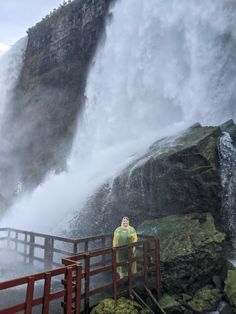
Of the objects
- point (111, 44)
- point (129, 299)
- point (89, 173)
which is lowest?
point (129, 299)

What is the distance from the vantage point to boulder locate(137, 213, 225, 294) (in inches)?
441

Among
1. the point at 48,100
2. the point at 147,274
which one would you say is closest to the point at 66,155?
the point at 48,100

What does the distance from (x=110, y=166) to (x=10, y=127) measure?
98.9 ft

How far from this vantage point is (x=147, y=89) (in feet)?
88.7

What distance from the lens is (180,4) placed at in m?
26.5

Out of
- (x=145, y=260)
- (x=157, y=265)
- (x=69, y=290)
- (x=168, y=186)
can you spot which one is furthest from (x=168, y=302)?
(x=168, y=186)

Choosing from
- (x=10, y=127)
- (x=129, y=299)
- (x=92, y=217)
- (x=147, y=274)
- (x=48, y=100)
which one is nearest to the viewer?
(x=129, y=299)

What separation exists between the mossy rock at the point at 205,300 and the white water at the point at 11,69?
144 ft

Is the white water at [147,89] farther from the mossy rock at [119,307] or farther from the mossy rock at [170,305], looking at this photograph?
the mossy rock at [119,307]

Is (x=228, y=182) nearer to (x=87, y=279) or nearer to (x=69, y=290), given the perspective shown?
(x=87, y=279)

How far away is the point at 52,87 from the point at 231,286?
114 feet

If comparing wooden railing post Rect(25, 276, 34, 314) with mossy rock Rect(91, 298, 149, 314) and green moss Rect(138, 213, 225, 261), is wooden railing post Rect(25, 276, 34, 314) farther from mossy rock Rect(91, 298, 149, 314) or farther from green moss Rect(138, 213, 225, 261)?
green moss Rect(138, 213, 225, 261)

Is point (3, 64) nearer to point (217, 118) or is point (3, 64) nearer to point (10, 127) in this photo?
point (10, 127)

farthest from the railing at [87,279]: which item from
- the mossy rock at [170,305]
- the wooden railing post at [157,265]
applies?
the mossy rock at [170,305]
